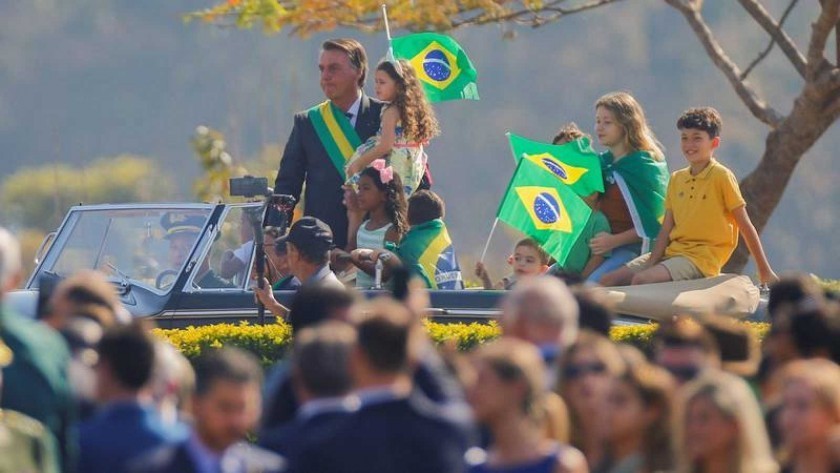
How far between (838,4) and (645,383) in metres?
9.37

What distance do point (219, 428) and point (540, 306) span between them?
4.63 feet

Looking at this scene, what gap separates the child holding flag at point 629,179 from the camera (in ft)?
40.3

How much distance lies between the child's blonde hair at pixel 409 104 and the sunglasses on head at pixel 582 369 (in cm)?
→ 504

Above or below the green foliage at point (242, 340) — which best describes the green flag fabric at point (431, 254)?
above

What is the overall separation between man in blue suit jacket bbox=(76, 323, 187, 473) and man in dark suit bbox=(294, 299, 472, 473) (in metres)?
0.51

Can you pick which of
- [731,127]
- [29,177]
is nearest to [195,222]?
[29,177]

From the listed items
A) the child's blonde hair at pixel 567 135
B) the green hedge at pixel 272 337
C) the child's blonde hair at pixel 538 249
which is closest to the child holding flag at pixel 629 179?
the child's blonde hair at pixel 538 249

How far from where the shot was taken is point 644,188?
1232 centimetres

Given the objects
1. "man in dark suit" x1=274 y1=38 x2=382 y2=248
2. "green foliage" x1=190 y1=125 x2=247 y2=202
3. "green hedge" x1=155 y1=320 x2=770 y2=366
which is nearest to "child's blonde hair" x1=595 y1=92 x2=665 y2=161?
"green hedge" x1=155 y1=320 x2=770 y2=366

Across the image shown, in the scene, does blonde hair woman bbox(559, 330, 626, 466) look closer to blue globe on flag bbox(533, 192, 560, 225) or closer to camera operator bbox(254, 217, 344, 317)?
camera operator bbox(254, 217, 344, 317)

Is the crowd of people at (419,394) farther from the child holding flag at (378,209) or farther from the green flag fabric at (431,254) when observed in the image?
the child holding flag at (378,209)

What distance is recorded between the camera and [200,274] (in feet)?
40.7

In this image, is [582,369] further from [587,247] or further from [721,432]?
[587,247]

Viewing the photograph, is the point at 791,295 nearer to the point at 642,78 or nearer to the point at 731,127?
Result: the point at 731,127
